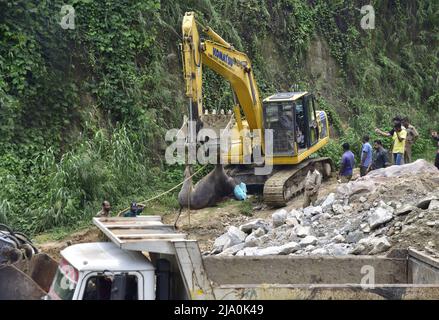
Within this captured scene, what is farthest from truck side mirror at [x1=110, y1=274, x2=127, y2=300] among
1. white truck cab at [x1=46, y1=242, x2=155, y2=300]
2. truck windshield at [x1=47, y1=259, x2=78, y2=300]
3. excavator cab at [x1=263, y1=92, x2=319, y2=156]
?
excavator cab at [x1=263, y1=92, x2=319, y2=156]

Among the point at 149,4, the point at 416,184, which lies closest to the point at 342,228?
the point at 416,184

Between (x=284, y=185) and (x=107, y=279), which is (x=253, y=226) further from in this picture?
(x=107, y=279)

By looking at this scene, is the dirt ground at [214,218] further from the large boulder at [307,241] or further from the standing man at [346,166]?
the large boulder at [307,241]

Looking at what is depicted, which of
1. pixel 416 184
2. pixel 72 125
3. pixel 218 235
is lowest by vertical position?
pixel 218 235

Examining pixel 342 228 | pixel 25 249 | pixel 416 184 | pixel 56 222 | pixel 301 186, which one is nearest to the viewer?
pixel 25 249

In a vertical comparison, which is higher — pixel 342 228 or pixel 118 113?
pixel 118 113

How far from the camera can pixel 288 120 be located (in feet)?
59.6

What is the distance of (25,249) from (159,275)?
9.73 feet

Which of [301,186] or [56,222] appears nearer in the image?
[56,222]

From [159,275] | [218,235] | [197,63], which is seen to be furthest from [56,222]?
[159,275]

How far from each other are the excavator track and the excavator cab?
1.50 ft

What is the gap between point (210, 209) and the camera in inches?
693
